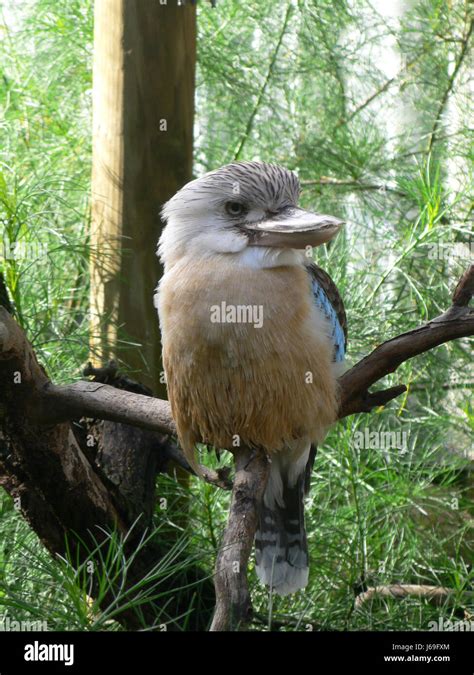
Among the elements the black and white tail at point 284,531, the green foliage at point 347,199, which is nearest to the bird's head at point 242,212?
the black and white tail at point 284,531

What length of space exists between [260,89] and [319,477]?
4.28 ft

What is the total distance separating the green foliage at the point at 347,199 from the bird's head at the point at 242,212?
622 millimetres

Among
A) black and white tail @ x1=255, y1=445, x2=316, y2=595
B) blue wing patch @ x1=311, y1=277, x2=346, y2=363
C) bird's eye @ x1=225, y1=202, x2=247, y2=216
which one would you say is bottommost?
black and white tail @ x1=255, y1=445, x2=316, y2=595

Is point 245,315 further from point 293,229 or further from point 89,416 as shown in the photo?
point 89,416

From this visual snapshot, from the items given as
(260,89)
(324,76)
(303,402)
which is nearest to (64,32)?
(260,89)

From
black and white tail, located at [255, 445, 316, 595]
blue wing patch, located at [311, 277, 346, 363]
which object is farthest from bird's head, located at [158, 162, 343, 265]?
black and white tail, located at [255, 445, 316, 595]

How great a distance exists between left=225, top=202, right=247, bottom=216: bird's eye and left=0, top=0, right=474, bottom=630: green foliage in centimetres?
66

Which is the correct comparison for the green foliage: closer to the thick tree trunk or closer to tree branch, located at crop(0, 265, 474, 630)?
the thick tree trunk

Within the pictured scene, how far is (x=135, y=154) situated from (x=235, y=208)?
0.75 m

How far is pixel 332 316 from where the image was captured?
161 cm

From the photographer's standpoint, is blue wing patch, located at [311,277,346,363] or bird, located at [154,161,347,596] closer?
bird, located at [154,161,347,596]

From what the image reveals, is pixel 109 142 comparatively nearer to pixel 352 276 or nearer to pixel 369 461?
pixel 352 276

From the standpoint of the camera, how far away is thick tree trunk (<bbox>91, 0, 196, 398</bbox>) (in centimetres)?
208

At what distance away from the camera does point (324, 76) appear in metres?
2.81
